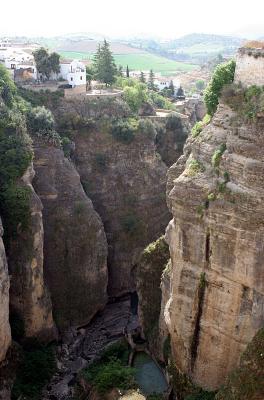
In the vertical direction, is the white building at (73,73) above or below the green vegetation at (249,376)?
above

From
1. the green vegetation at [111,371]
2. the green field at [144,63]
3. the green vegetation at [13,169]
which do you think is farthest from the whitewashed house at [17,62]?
the green field at [144,63]

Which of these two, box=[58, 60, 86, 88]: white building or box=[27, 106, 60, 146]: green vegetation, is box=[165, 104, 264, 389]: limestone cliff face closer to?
box=[27, 106, 60, 146]: green vegetation

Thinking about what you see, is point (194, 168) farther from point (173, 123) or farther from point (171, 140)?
point (173, 123)

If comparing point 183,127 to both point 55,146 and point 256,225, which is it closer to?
point 55,146

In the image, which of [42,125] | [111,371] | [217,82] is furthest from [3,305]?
[217,82]

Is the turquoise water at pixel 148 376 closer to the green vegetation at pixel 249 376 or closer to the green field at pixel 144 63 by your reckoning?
the green vegetation at pixel 249 376
